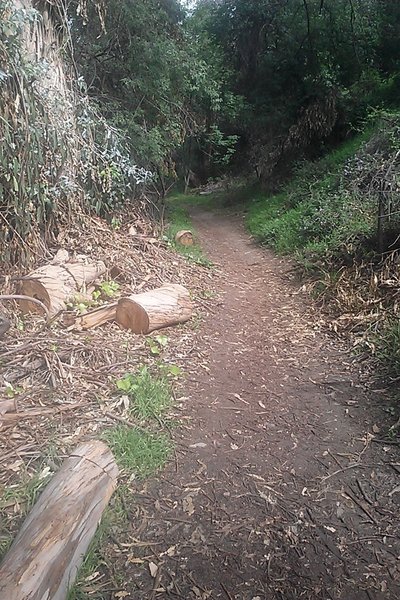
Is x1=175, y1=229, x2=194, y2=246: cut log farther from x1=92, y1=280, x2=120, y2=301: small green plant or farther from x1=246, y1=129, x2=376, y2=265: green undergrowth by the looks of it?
x1=92, y1=280, x2=120, y2=301: small green plant

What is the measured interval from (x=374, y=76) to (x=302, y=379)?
11497mm

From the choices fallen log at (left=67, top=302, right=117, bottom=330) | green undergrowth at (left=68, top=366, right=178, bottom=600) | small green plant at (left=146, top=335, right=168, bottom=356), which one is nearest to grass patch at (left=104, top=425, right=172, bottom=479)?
green undergrowth at (left=68, top=366, right=178, bottom=600)

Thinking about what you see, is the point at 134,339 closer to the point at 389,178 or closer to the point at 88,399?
the point at 88,399

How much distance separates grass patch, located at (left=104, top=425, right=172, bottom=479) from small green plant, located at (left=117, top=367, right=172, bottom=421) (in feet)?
0.77

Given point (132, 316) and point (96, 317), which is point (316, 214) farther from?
point (96, 317)

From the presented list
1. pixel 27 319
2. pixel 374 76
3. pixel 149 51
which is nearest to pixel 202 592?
pixel 27 319

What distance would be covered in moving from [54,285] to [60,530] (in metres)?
3.33

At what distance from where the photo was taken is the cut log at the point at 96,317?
16.5 ft

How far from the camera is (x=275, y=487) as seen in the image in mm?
3115

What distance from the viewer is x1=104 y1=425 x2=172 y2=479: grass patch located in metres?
3.21

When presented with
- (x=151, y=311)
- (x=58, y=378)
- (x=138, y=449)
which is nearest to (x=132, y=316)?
(x=151, y=311)

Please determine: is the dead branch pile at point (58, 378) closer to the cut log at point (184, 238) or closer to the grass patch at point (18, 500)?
the grass patch at point (18, 500)

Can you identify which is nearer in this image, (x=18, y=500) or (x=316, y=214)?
(x=18, y=500)

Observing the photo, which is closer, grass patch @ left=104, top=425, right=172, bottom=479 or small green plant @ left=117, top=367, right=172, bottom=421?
grass patch @ left=104, top=425, right=172, bottom=479
